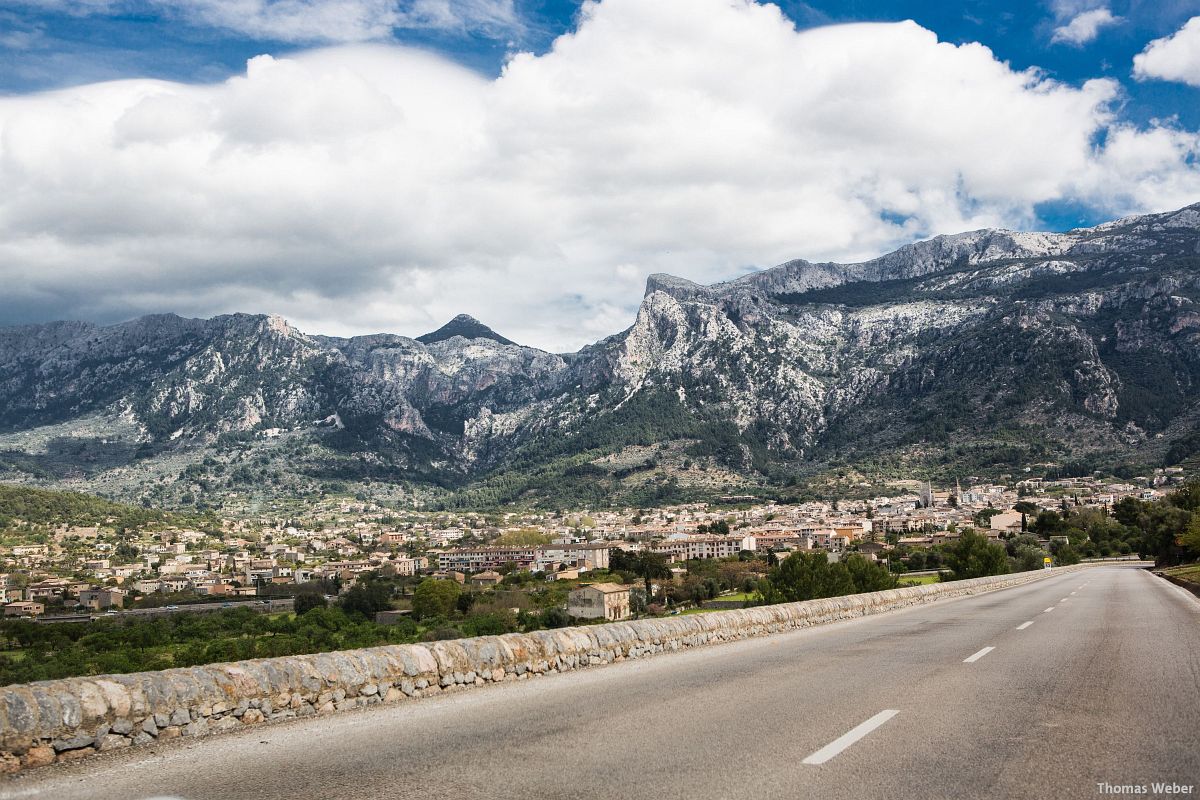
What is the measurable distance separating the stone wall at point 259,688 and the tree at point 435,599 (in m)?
70.1

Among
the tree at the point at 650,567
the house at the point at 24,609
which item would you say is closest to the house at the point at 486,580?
the tree at the point at 650,567

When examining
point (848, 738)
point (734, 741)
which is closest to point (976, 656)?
point (848, 738)

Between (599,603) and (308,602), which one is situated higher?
(599,603)

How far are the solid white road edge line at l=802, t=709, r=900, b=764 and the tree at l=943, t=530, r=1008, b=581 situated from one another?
73096 millimetres

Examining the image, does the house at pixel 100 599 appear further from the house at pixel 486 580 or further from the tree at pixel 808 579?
the tree at pixel 808 579

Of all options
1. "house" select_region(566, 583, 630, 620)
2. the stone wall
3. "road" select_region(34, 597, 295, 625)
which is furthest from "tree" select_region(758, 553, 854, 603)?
the stone wall

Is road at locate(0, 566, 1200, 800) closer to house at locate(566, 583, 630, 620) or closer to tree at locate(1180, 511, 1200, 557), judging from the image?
tree at locate(1180, 511, 1200, 557)

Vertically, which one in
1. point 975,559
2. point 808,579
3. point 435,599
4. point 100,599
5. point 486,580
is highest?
point 975,559

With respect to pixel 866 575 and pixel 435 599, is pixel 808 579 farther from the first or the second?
pixel 435 599

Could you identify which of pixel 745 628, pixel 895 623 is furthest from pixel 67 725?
pixel 895 623

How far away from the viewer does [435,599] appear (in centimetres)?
8550

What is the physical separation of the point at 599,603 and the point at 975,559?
1368 inches

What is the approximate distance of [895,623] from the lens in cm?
2486

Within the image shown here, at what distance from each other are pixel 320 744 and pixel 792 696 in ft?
19.4
